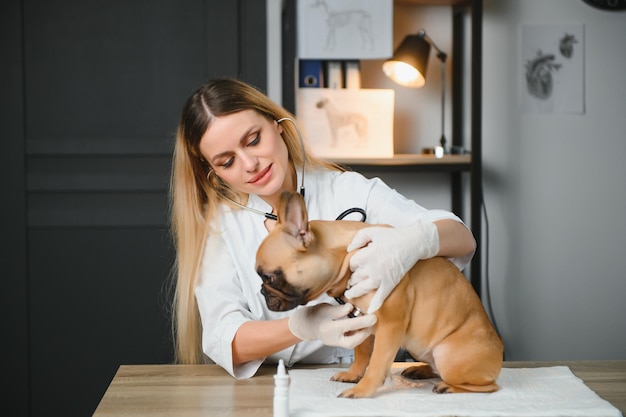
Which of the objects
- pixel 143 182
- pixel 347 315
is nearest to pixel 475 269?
pixel 143 182

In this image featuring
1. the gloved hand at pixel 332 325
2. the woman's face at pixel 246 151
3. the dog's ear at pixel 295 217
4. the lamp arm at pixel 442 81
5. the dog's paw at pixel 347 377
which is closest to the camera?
the dog's ear at pixel 295 217

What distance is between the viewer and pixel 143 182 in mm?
2959

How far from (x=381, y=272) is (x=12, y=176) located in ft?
6.91

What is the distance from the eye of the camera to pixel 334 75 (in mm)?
2740

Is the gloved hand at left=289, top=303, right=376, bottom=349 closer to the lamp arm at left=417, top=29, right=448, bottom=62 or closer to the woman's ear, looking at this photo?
the woman's ear

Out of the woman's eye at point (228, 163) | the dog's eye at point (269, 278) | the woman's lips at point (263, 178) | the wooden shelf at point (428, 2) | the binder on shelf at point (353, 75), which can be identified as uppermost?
the wooden shelf at point (428, 2)

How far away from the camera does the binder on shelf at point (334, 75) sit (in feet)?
8.97

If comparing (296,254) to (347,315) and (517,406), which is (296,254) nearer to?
(347,315)

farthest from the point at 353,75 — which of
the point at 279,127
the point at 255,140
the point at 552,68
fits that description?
the point at 255,140

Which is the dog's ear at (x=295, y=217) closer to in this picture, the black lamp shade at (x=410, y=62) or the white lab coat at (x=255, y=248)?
the white lab coat at (x=255, y=248)

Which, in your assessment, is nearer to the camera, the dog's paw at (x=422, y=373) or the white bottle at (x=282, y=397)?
the white bottle at (x=282, y=397)

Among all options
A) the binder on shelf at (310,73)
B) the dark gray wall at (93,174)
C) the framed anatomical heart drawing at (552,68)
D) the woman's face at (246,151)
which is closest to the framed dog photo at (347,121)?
the binder on shelf at (310,73)

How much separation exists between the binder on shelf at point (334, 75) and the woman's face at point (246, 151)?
1099mm

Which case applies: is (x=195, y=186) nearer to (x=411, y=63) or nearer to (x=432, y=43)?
(x=411, y=63)
